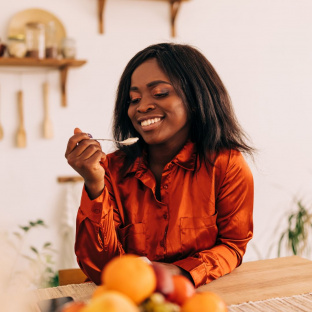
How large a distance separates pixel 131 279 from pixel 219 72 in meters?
2.54

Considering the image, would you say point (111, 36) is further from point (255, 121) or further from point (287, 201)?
point (287, 201)

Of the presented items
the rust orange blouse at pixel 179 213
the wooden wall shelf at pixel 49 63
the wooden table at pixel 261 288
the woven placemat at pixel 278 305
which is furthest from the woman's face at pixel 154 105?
the wooden wall shelf at pixel 49 63

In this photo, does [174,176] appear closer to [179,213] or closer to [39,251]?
[179,213]

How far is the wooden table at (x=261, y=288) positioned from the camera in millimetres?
922

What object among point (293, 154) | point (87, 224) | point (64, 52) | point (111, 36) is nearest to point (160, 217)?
point (87, 224)

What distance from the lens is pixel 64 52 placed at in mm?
2535

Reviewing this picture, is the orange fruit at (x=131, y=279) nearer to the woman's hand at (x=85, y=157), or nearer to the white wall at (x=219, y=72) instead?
the woman's hand at (x=85, y=157)

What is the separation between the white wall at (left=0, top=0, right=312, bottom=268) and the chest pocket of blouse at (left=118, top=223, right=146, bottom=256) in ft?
4.70

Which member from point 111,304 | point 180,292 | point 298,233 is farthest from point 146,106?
point 298,233

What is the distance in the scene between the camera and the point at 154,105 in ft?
4.29

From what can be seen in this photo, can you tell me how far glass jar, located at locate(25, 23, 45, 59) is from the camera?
2494mm

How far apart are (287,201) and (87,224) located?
2.30m

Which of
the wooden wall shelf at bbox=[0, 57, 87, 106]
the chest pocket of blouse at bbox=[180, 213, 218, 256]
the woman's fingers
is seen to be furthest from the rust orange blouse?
the wooden wall shelf at bbox=[0, 57, 87, 106]

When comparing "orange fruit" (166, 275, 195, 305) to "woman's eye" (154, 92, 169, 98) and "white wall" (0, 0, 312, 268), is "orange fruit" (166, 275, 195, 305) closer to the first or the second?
"woman's eye" (154, 92, 169, 98)
